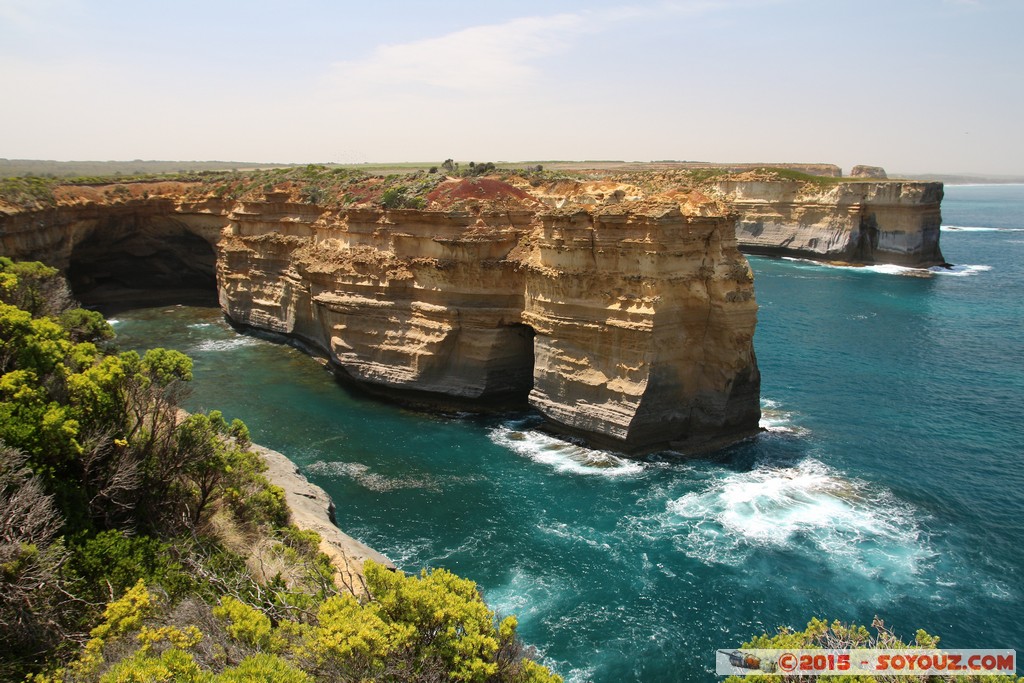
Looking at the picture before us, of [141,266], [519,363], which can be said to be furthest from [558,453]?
[141,266]

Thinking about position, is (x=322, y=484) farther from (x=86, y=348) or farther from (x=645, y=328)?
(x=645, y=328)

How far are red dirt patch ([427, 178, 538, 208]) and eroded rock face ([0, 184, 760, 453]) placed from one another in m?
1.11

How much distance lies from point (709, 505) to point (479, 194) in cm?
2057

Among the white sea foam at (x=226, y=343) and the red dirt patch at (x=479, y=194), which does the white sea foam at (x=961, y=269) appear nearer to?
the red dirt patch at (x=479, y=194)

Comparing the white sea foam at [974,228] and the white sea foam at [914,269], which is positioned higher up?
the white sea foam at [974,228]

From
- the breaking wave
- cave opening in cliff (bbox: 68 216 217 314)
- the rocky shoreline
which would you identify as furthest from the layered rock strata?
the rocky shoreline

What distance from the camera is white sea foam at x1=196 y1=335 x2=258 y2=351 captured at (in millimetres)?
44303

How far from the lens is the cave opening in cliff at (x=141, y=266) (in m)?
55.4

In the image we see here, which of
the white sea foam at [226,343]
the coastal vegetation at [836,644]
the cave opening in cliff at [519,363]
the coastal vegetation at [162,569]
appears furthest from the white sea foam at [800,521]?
the white sea foam at [226,343]

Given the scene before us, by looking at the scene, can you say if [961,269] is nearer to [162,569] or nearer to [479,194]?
[479,194]

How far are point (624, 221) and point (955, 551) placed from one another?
1637 cm

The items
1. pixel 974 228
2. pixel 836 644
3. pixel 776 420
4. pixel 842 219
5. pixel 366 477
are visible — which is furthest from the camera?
pixel 974 228

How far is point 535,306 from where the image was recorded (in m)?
32.6

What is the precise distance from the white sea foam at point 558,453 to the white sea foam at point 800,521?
3.46 metres
